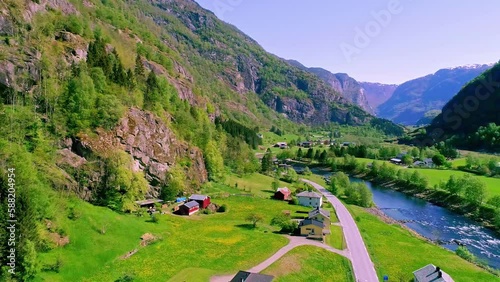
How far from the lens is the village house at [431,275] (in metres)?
54.2

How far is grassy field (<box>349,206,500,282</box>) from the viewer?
63688 mm

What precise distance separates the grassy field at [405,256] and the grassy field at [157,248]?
19.6m

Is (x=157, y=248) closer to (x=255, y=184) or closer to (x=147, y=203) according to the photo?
(x=147, y=203)

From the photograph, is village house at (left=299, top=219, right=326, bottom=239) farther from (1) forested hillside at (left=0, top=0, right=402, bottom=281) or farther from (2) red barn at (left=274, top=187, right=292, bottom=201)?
(2) red barn at (left=274, top=187, right=292, bottom=201)

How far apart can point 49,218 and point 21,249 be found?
34.5ft

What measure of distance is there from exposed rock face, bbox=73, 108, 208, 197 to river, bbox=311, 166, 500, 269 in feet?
217

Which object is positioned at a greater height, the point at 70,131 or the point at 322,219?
the point at 70,131

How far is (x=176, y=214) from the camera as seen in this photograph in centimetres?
8712

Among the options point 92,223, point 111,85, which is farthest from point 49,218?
point 111,85

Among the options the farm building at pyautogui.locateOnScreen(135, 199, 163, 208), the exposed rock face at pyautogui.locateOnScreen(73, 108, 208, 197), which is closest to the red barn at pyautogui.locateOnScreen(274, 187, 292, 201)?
the exposed rock face at pyautogui.locateOnScreen(73, 108, 208, 197)

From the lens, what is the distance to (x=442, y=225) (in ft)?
342

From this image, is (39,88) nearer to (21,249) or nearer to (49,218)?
(49,218)
